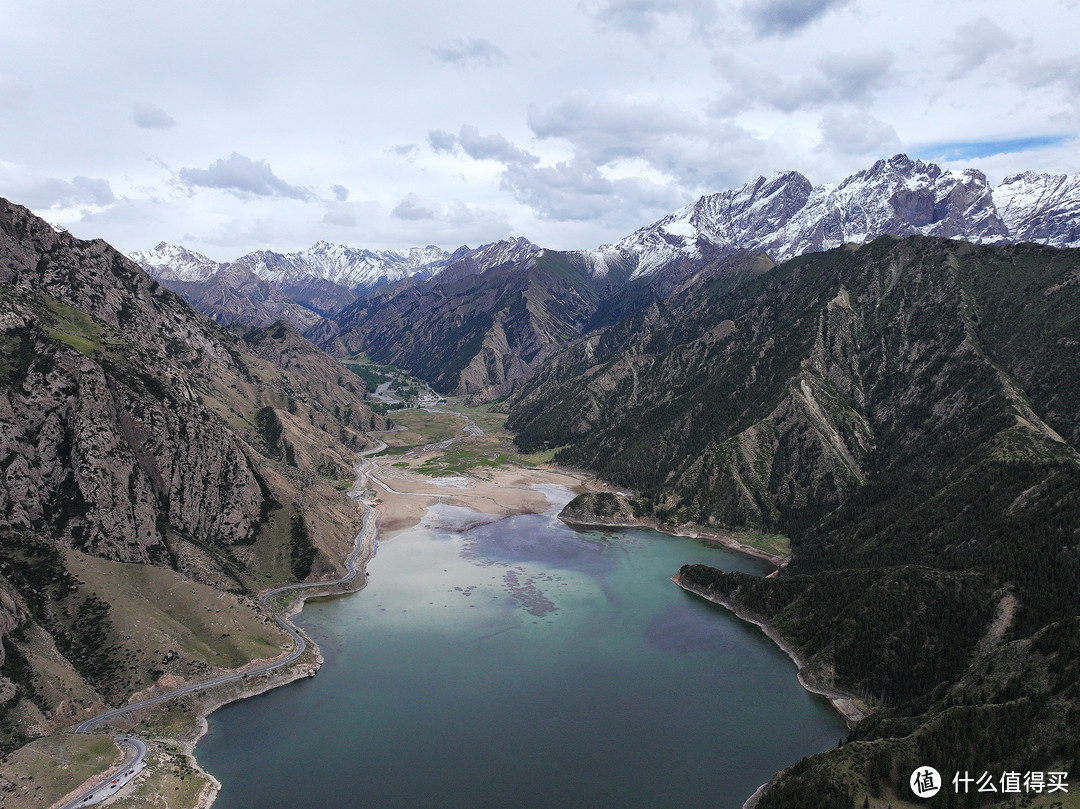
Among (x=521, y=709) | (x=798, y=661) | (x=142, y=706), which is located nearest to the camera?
(x=142, y=706)

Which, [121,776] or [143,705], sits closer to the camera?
[121,776]

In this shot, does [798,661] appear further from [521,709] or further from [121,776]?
[121,776]

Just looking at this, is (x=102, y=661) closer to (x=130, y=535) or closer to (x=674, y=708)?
(x=130, y=535)
